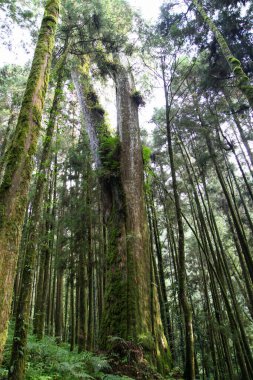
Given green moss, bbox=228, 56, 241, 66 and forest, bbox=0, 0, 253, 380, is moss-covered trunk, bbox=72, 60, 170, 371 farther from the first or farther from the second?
green moss, bbox=228, 56, 241, 66

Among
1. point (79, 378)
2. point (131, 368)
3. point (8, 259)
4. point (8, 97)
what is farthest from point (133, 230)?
point (8, 97)

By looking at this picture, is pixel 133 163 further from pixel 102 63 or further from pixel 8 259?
pixel 8 259

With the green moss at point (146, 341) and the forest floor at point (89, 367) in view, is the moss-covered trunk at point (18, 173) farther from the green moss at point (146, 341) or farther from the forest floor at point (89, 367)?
the green moss at point (146, 341)

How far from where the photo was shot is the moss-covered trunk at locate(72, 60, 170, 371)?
600 centimetres

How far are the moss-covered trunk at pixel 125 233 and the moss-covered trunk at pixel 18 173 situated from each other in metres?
3.84

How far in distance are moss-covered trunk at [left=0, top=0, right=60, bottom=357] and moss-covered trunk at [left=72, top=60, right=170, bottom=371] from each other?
3.84m

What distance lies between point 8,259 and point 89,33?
843 cm

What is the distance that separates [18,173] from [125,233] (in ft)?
15.9

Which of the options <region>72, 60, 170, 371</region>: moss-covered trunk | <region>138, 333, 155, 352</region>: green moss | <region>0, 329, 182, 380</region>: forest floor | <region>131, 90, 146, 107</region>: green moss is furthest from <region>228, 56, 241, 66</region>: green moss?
<region>0, 329, 182, 380</region>: forest floor

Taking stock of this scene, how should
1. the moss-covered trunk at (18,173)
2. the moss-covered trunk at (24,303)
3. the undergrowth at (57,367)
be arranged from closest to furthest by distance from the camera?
the moss-covered trunk at (18,173) → the moss-covered trunk at (24,303) → the undergrowth at (57,367)

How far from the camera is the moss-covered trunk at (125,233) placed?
5996mm

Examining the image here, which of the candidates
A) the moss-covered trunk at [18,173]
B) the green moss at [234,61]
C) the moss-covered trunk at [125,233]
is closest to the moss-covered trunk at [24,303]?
the moss-covered trunk at [18,173]

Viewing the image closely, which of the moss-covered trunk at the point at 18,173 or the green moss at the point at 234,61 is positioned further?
the green moss at the point at 234,61

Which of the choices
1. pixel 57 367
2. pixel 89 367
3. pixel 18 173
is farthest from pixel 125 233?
pixel 18 173
